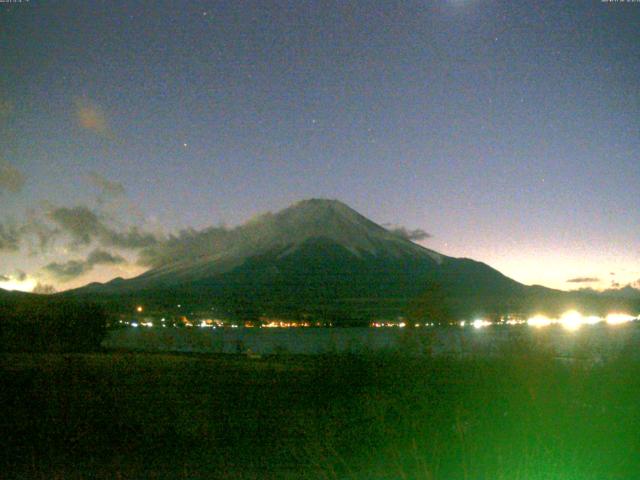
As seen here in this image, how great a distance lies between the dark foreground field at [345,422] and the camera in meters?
8.47

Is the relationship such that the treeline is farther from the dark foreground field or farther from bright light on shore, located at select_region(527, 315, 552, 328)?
bright light on shore, located at select_region(527, 315, 552, 328)

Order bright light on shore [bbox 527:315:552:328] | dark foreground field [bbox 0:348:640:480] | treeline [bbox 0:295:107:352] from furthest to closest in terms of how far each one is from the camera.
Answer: treeline [bbox 0:295:107:352], bright light on shore [bbox 527:315:552:328], dark foreground field [bbox 0:348:640:480]

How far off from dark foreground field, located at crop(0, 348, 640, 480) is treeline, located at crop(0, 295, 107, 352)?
17.6 metres

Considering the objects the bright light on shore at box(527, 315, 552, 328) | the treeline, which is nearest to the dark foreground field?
the bright light on shore at box(527, 315, 552, 328)

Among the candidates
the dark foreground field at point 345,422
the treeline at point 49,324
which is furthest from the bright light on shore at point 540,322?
the treeline at point 49,324

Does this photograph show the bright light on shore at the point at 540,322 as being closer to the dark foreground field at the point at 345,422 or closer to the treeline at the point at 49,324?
the dark foreground field at the point at 345,422

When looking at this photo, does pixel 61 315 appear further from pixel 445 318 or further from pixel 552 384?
pixel 552 384

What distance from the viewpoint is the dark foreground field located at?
27.8 feet

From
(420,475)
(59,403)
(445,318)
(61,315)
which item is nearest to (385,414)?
(420,475)

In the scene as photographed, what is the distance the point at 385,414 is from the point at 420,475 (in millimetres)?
3729

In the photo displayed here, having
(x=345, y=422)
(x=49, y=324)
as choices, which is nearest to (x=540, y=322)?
(x=345, y=422)

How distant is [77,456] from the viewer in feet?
30.0

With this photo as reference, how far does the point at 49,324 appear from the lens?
35562 mm

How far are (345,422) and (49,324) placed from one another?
90.2 feet
